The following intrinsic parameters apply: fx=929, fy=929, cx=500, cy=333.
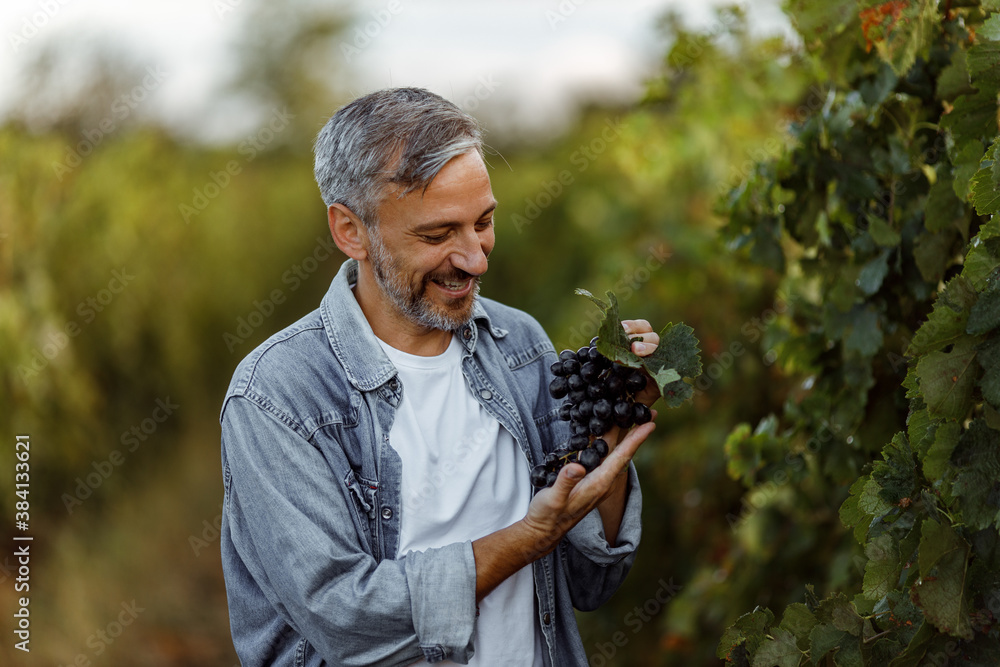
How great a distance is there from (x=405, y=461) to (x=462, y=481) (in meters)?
0.13

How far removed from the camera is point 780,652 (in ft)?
5.80

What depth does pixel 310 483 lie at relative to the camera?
185 centimetres

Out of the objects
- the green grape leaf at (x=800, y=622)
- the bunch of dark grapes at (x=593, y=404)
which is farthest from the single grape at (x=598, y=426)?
the green grape leaf at (x=800, y=622)

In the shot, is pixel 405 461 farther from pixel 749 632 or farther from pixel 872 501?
pixel 872 501

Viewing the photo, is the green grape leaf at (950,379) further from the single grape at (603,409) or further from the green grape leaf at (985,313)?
the single grape at (603,409)

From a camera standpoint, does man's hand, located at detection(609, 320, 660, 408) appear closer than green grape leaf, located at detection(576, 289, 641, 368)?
No

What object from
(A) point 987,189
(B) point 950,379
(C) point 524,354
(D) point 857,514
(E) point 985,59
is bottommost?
(D) point 857,514

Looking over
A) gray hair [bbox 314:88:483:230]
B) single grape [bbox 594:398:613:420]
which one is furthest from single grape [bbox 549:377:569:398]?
gray hair [bbox 314:88:483:230]

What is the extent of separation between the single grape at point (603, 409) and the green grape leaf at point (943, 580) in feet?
2.03

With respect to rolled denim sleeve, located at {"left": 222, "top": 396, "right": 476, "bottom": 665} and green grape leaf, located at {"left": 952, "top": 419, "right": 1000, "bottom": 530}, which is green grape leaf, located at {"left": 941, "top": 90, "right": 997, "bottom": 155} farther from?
rolled denim sleeve, located at {"left": 222, "top": 396, "right": 476, "bottom": 665}

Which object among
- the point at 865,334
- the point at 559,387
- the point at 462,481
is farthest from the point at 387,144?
the point at 865,334

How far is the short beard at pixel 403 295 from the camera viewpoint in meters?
2.04

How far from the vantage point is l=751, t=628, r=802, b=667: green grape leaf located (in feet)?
5.77

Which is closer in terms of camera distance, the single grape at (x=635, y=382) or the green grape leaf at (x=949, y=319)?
the green grape leaf at (x=949, y=319)
